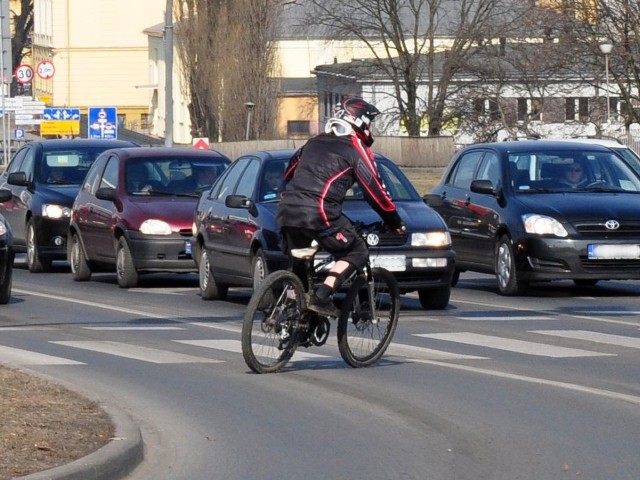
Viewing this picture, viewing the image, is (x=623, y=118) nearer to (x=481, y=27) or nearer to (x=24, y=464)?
(x=481, y=27)

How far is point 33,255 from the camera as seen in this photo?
21812 millimetres

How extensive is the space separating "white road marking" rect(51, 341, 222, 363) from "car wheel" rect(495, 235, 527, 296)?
5732 mm

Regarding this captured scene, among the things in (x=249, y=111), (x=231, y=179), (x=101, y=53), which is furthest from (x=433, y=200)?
(x=101, y=53)

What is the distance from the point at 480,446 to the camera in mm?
7938

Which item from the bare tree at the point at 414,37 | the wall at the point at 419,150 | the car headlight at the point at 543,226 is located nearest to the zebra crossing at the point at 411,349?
the car headlight at the point at 543,226

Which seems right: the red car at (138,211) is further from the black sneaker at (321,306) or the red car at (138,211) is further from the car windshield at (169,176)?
the black sneaker at (321,306)

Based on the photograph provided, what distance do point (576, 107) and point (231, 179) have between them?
5340 centimetres

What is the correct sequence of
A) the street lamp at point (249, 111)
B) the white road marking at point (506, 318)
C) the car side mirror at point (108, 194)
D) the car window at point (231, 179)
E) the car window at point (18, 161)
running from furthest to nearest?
the street lamp at point (249, 111) < the car window at point (18, 161) < the car side mirror at point (108, 194) < the car window at point (231, 179) < the white road marking at point (506, 318)

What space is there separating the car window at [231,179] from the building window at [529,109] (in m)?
47.5

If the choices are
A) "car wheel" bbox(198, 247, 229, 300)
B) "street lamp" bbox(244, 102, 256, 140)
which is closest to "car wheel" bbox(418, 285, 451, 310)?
"car wheel" bbox(198, 247, 229, 300)

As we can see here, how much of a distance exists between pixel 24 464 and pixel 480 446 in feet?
7.52

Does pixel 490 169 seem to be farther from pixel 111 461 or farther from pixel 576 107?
pixel 576 107

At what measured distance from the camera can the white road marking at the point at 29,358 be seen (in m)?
A: 11.1

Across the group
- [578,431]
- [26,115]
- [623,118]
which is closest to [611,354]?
[578,431]
